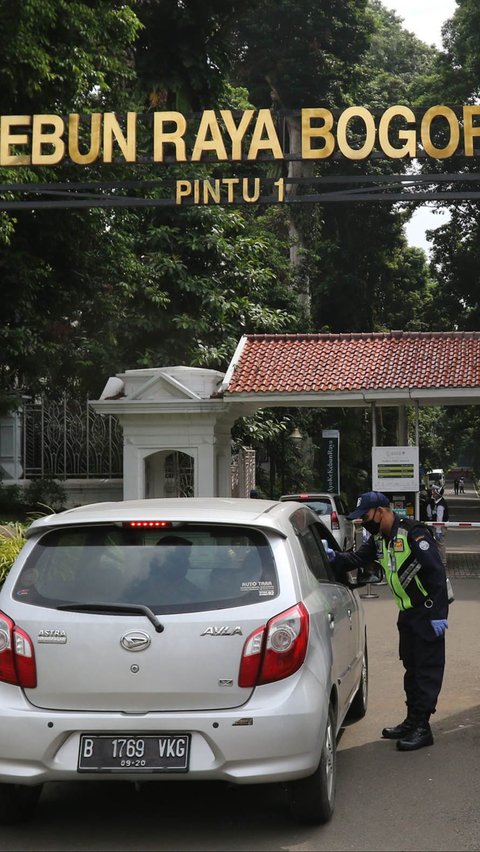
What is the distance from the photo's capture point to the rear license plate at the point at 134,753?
5.00 metres

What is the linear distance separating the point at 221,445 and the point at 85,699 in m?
17.8

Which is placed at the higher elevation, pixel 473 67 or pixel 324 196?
pixel 473 67

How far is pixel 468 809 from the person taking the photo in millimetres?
5652

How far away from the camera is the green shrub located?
10.3 meters

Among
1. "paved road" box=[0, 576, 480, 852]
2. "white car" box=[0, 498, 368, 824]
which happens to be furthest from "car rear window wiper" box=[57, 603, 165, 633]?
"paved road" box=[0, 576, 480, 852]

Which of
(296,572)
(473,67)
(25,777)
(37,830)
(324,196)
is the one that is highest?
(473,67)

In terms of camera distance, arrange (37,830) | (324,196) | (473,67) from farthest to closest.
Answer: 1. (473,67)
2. (324,196)
3. (37,830)

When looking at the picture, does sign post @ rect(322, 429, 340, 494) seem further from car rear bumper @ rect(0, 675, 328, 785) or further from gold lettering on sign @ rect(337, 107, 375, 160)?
car rear bumper @ rect(0, 675, 328, 785)

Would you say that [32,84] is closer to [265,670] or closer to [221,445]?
[221,445]

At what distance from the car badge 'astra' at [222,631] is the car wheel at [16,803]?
4.20 ft

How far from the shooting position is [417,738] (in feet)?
23.2

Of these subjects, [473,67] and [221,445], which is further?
[473,67]

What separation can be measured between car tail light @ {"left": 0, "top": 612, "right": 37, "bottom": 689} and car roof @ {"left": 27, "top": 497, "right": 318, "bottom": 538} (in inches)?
21.4

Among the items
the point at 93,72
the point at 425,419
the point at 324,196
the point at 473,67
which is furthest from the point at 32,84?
the point at 425,419
